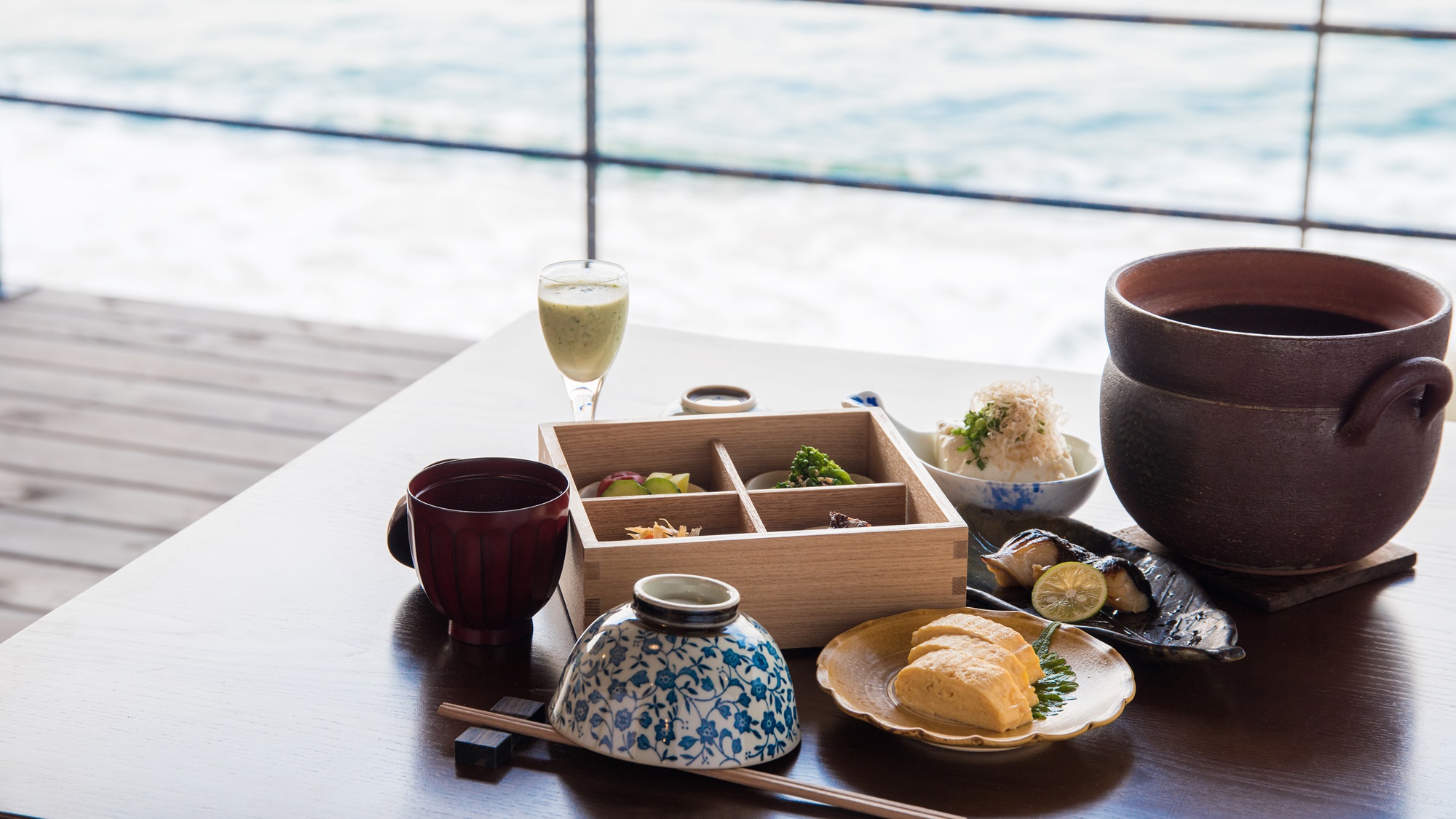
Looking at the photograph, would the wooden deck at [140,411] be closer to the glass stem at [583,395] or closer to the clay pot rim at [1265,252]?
the glass stem at [583,395]

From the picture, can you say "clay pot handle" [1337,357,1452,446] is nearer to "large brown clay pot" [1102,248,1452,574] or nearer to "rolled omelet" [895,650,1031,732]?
"large brown clay pot" [1102,248,1452,574]

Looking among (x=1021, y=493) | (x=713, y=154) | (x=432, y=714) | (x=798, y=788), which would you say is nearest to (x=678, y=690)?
(x=798, y=788)

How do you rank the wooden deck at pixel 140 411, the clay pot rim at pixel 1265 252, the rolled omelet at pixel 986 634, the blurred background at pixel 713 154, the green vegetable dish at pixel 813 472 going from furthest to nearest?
the blurred background at pixel 713 154, the wooden deck at pixel 140 411, the green vegetable dish at pixel 813 472, the clay pot rim at pixel 1265 252, the rolled omelet at pixel 986 634

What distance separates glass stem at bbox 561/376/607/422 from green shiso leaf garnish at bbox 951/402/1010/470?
1.23 ft

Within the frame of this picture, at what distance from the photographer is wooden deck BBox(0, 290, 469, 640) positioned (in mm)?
2469

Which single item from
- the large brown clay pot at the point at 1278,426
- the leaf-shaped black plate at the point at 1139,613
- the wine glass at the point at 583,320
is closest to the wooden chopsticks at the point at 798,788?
the leaf-shaped black plate at the point at 1139,613

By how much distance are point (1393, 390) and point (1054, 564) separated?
0.87ft

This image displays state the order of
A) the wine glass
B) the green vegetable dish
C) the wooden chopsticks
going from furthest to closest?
the wine glass < the green vegetable dish < the wooden chopsticks

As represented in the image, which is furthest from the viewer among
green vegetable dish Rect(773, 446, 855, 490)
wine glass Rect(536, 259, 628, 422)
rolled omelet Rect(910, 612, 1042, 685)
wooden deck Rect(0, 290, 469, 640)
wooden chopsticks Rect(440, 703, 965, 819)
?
wooden deck Rect(0, 290, 469, 640)

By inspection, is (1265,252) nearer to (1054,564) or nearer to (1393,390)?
(1393,390)

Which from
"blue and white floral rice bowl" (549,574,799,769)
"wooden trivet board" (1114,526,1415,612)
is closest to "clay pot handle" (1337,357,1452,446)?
"wooden trivet board" (1114,526,1415,612)

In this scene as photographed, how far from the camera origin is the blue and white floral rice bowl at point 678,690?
0.67m

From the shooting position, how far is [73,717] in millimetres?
742

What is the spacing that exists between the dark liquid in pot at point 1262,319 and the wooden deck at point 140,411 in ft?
6.65
